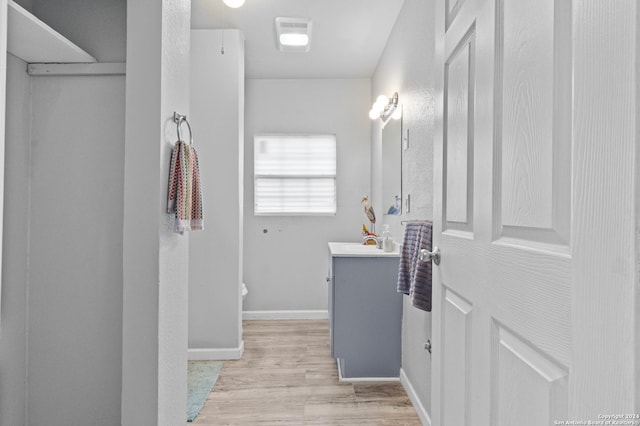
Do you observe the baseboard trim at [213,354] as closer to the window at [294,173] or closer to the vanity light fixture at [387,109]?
the window at [294,173]

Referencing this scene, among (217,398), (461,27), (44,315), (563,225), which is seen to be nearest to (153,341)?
(44,315)

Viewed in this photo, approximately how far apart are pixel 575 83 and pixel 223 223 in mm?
2783

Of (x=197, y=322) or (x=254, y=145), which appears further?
(x=254, y=145)

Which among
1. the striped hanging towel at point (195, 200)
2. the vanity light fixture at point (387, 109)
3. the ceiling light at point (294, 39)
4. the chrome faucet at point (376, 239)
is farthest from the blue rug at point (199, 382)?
the ceiling light at point (294, 39)

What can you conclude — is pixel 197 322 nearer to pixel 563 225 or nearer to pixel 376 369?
pixel 376 369

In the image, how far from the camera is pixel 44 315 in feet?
5.14

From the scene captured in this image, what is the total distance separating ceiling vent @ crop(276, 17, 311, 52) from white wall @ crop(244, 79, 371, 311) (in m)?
0.86

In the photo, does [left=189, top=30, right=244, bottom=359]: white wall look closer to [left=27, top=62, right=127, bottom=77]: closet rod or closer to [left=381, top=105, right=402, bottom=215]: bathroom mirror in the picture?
[left=381, top=105, right=402, bottom=215]: bathroom mirror

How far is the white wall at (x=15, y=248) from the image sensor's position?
1.47 m

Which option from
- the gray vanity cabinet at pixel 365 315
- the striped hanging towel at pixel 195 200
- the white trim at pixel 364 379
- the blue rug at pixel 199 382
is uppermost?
the striped hanging towel at pixel 195 200

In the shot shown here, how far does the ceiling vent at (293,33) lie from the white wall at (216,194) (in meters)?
0.34

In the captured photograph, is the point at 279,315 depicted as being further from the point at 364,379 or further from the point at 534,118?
the point at 534,118

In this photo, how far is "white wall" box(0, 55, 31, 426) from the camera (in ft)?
4.82

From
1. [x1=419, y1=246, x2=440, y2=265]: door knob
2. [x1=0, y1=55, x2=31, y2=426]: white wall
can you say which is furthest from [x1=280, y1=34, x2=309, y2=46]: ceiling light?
[x1=419, y1=246, x2=440, y2=265]: door knob
